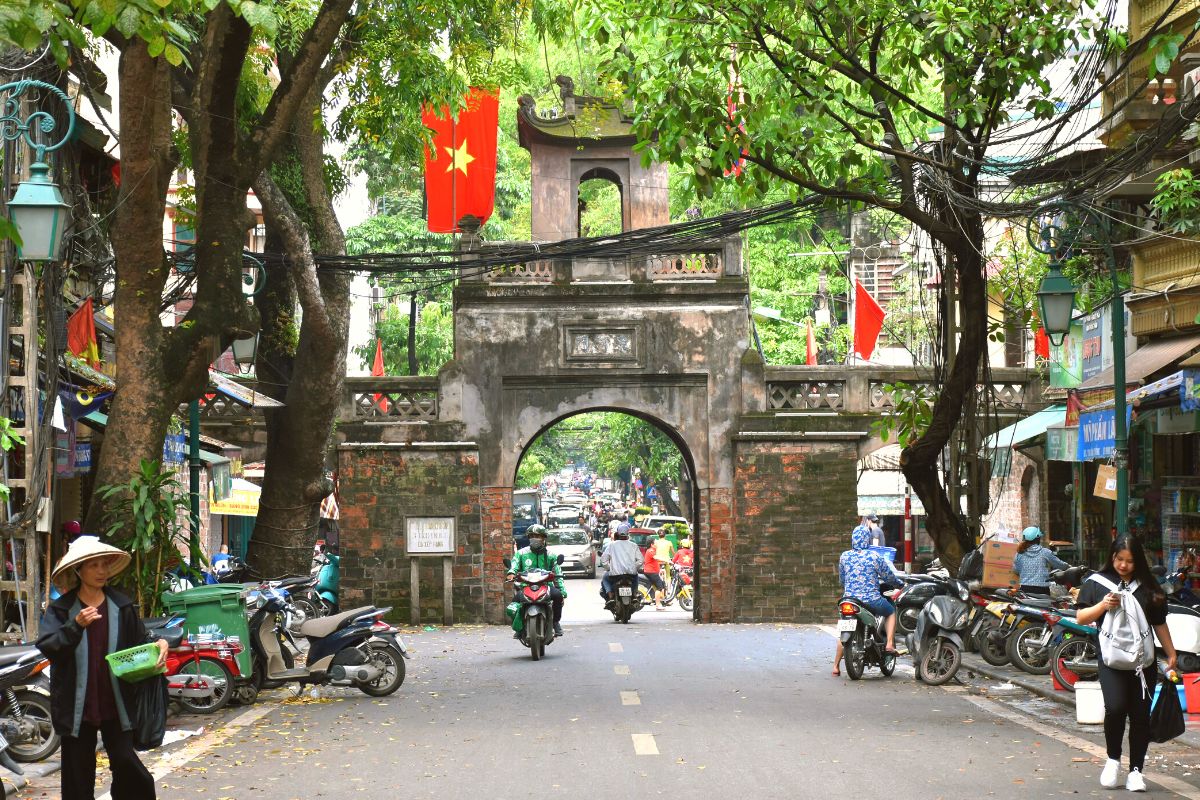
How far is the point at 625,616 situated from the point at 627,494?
5110cm

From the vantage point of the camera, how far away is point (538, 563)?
695 inches

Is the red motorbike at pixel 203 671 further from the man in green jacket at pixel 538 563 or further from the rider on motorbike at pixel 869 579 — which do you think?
the rider on motorbike at pixel 869 579

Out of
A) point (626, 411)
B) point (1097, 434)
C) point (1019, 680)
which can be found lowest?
point (1019, 680)

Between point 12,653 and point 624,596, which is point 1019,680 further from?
point 624,596

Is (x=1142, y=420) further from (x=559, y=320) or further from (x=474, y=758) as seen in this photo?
(x=474, y=758)

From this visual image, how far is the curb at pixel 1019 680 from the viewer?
1280 centimetres

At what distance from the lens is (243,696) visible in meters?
12.8

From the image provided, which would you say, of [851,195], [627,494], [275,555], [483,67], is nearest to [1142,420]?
[851,195]

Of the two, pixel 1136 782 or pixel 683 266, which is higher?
pixel 683 266

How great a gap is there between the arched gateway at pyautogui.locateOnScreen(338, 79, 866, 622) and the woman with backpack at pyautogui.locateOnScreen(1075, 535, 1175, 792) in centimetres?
1457

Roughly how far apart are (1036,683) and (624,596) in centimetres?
1067

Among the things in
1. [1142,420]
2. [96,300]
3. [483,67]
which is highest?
[483,67]

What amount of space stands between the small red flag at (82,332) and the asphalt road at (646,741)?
4.90m

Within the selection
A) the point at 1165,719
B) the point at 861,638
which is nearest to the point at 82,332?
the point at 861,638
